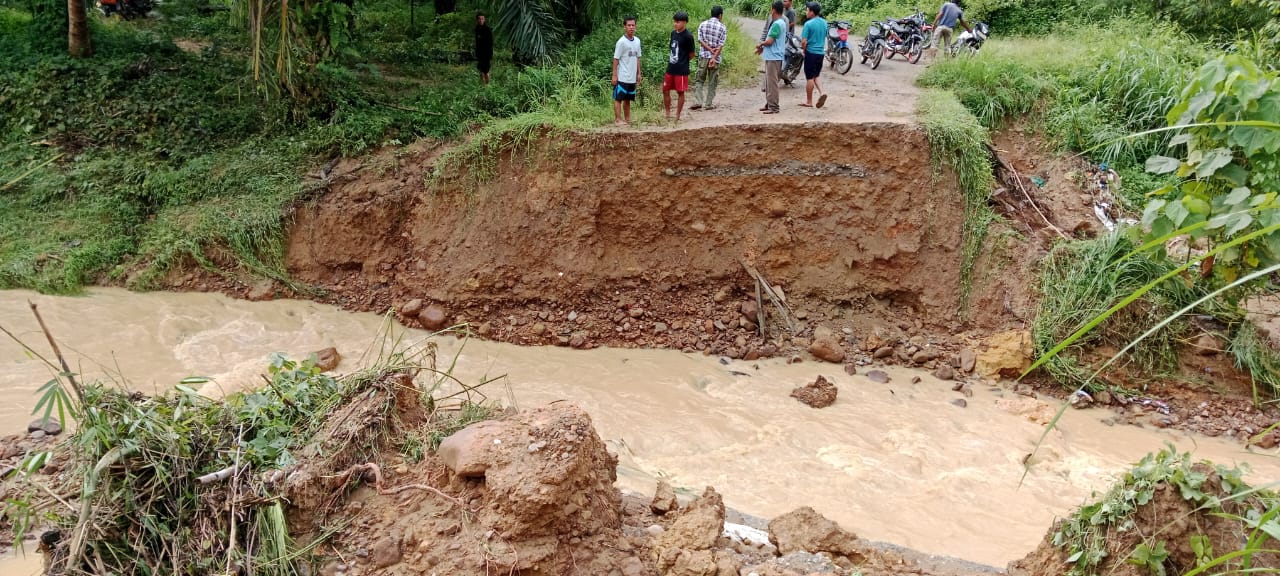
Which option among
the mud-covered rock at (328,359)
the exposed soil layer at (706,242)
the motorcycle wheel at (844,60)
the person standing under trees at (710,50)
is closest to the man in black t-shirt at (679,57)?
the person standing under trees at (710,50)

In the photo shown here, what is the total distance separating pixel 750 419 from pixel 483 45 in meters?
6.18

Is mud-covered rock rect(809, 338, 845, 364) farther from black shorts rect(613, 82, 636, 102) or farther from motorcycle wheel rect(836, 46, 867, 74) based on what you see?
motorcycle wheel rect(836, 46, 867, 74)

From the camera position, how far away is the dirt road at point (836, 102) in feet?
27.2

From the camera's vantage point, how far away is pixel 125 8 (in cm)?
1283

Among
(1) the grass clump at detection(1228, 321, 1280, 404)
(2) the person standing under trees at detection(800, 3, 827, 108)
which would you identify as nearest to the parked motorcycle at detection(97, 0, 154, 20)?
(2) the person standing under trees at detection(800, 3, 827, 108)

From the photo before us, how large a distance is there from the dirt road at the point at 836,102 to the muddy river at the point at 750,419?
266 cm

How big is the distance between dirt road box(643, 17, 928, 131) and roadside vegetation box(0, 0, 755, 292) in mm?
656

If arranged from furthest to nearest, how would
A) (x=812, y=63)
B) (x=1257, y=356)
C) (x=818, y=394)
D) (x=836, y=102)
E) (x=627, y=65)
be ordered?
(x=836, y=102), (x=812, y=63), (x=627, y=65), (x=818, y=394), (x=1257, y=356)

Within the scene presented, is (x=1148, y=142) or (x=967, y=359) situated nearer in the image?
(x=967, y=359)

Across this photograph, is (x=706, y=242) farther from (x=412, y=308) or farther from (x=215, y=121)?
(x=215, y=121)

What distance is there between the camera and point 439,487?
2924 millimetres

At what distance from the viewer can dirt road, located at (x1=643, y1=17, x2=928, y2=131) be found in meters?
8.30

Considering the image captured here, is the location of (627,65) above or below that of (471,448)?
above

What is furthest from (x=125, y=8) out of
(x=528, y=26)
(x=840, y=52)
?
(x=840, y=52)
